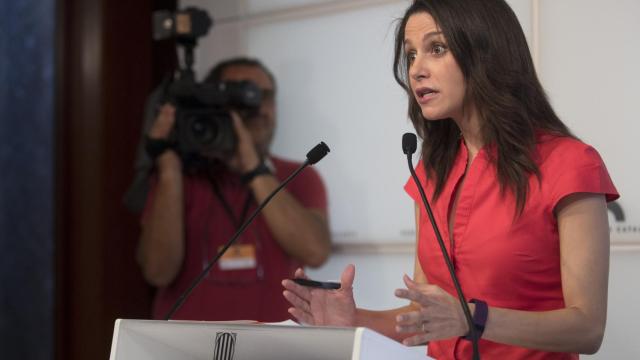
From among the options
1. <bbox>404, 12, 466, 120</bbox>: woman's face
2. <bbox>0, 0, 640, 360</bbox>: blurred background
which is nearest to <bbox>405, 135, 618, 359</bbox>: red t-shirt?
<bbox>404, 12, 466, 120</bbox>: woman's face

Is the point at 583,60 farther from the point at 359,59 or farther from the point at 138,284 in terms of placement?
the point at 138,284

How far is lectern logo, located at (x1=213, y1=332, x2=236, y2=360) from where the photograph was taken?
→ 134 cm

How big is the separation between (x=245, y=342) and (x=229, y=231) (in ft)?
5.21

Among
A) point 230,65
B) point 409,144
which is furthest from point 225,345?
point 230,65

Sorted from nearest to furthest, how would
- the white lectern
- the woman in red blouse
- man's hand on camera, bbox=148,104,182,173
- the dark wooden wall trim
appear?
1. the white lectern
2. the woman in red blouse
3. man's hand on camera, bbox=148,104,182,173
4. the dark wooden wall trim

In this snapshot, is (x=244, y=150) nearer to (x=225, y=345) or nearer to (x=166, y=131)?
(x=166, y=131)

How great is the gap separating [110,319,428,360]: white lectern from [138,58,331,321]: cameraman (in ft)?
4.47

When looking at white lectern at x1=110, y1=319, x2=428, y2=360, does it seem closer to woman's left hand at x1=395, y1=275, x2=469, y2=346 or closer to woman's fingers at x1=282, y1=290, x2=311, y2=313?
woman's left hand at x1=395, y1=275, x2=469, y2=346

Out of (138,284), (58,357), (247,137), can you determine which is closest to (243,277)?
(247,137)

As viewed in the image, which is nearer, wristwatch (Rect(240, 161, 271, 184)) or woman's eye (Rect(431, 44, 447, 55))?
woman's eye (Rect(431, 44, 447, 55))

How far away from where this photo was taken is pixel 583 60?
7.96 ft

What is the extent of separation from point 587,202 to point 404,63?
0.54m

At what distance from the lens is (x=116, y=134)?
336cm

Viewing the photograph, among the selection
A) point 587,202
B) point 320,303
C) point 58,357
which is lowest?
point 58,357
